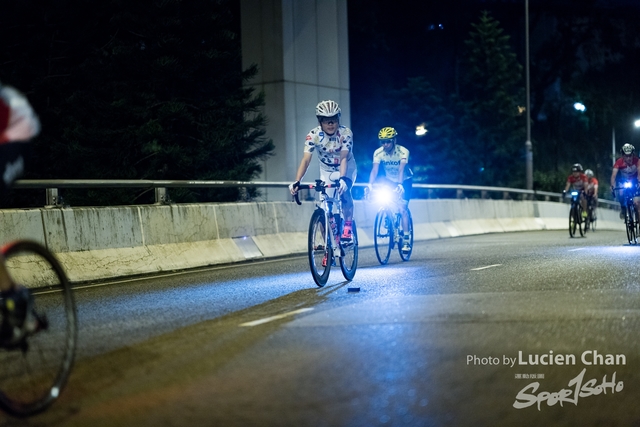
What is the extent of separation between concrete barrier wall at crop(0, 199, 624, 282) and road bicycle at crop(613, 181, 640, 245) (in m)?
4.95

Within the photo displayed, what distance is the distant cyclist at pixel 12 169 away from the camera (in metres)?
5.40

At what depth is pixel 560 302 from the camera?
9.36 meters

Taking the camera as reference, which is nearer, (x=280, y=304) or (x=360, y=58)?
(x=280, y=304)

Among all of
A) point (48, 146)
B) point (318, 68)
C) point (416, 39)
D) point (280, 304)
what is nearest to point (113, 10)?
point (48, 146)

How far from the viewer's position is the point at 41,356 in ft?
18.9

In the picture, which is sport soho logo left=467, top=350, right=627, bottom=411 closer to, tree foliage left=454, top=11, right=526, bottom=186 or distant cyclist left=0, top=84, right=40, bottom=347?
distant cyclist left=0, top=84, right=40, bottom=347

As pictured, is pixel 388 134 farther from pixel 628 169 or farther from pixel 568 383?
pixel 568 383

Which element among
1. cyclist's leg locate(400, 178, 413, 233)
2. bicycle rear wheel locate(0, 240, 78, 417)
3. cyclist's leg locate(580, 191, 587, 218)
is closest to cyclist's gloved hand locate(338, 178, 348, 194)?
cyclist's leg locate(400, 178, 413, 233)

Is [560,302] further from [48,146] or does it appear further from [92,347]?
[48,146]

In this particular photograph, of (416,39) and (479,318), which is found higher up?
(416,39)

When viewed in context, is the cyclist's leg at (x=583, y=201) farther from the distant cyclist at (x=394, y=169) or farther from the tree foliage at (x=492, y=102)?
the tree foliage at (x=492, y=102)

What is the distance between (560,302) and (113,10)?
71.7 feet

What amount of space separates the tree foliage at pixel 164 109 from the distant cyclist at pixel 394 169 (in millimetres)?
9583

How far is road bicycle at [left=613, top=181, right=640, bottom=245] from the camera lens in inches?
809
